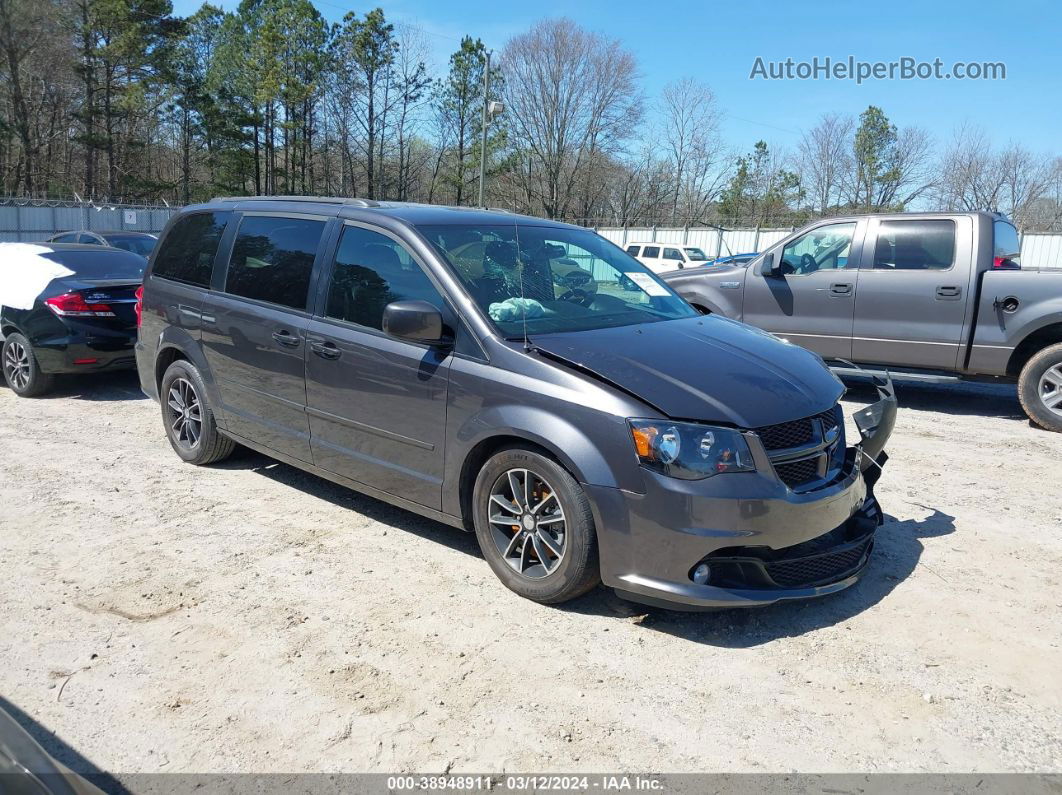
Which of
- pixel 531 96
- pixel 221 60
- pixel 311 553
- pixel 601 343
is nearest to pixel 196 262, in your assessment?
pixel 311 553

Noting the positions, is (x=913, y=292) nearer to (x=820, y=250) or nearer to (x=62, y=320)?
(x=820, y=250)

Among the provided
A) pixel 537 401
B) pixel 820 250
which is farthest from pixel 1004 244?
pixel 537 401

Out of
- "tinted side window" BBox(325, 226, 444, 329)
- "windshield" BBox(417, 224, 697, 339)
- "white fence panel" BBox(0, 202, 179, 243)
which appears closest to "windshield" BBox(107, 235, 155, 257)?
"white fence panel" BBox(0, 202, 179, 243)

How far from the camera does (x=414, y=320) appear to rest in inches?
157

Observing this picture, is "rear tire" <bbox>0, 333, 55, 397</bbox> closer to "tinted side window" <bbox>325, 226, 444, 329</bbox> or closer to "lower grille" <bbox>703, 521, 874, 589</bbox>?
Result: "tinted side window" <bbox>325, 226, 444, 329</bbox>

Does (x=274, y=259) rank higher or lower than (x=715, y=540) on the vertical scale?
higher

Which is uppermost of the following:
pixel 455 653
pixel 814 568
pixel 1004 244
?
pixel 1004 244

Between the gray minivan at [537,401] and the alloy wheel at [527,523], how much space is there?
0.01 metres

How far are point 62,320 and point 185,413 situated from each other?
2999mm

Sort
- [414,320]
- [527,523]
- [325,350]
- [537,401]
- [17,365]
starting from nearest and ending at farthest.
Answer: [537,401]
[527,523]
[414,320]
[325,350]
[17,365]

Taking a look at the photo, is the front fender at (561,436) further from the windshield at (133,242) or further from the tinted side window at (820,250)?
the windshield at (133,242)

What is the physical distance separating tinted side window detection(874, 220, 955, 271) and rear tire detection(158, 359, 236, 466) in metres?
6.66

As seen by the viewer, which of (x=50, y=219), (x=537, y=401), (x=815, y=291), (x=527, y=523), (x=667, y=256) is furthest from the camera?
(x=50, y=219)

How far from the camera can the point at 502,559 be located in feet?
13.1
